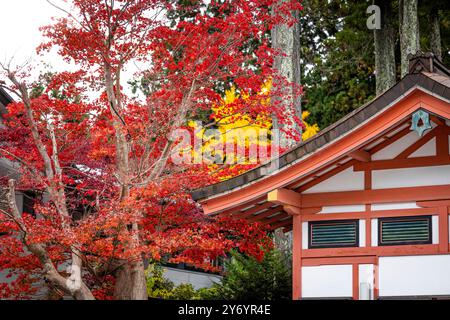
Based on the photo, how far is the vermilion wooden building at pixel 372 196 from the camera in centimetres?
1303

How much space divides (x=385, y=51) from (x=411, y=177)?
1722 centimetres

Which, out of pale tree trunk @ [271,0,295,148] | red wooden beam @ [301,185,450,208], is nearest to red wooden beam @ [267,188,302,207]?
red wooden beam @ [301,185,450,208]

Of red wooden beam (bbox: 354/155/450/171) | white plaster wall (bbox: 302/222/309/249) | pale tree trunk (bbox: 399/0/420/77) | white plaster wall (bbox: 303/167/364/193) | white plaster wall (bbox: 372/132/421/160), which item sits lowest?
white plaster wall (bbox: 302/222/309/249)

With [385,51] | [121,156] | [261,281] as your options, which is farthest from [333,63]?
[121,156]

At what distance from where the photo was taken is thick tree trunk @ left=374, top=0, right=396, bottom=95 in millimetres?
29578

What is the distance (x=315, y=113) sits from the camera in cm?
3978

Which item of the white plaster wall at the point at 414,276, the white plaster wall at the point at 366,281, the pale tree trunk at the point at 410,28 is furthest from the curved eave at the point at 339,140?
the pale tree trunk at the point at 410,28

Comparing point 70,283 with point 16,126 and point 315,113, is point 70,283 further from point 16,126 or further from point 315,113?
point 315,113

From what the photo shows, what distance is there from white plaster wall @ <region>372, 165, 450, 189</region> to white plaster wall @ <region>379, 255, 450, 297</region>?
121 cm

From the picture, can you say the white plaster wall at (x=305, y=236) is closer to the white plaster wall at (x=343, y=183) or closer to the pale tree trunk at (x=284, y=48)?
the white plaster wall at (x=343, y=183)

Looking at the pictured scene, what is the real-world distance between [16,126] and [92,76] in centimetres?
352

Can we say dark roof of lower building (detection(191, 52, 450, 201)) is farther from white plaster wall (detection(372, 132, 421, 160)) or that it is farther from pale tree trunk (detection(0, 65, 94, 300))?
pale tree trunk (detection(0, 65, 94, 300))

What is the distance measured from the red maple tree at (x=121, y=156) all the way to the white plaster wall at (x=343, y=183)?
361cm
